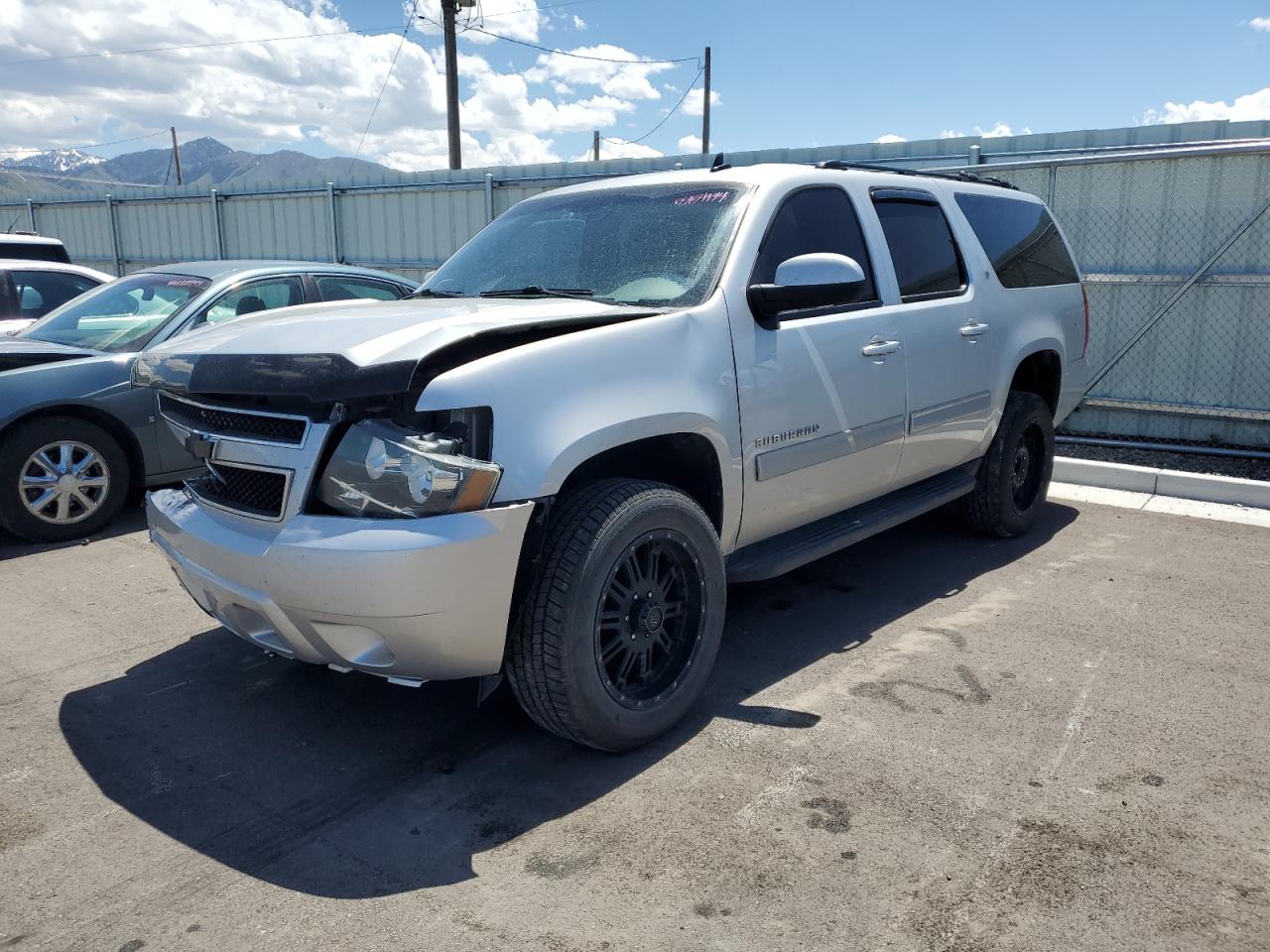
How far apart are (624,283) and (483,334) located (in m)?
1.00

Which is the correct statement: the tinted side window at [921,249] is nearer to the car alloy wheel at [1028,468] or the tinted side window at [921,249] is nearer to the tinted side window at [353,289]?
the car alloy wheel at [1028,468]

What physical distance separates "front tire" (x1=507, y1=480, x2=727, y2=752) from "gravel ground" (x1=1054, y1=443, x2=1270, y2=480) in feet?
18.8

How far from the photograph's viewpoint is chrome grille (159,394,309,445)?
309cm

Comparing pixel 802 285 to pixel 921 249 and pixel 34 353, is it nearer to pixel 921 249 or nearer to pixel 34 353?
pixel 921 249

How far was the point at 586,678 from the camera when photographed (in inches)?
123

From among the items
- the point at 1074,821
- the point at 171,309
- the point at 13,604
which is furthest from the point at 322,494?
the point at 171,309

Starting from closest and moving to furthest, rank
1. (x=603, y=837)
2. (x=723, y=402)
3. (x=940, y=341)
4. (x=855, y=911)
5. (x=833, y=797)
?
(x=855, y=911)
(x=603, y=837)
(x=833, y=797)
(x=723, y=402)
(x=940, y=341)

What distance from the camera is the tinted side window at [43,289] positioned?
8.19 m

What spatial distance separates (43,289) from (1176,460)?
370 inches

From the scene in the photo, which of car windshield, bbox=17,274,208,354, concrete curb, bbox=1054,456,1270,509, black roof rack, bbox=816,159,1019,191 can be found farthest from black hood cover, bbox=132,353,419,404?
concrete curb, bbox=1054,456,1270,509

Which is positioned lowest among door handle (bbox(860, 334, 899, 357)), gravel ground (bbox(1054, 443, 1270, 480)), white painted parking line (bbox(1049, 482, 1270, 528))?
white painted parking line (bbox(1049, 482, 1270, 528))

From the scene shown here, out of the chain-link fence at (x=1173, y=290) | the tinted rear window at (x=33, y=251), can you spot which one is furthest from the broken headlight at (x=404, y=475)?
the tinted rear window at (x=33, y=251)

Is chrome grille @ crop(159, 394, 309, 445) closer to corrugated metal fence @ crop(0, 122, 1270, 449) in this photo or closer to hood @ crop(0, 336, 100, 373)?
hood @ crop(0, 336, 100, 373)

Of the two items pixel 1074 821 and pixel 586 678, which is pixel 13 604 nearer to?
pixel 586 678
